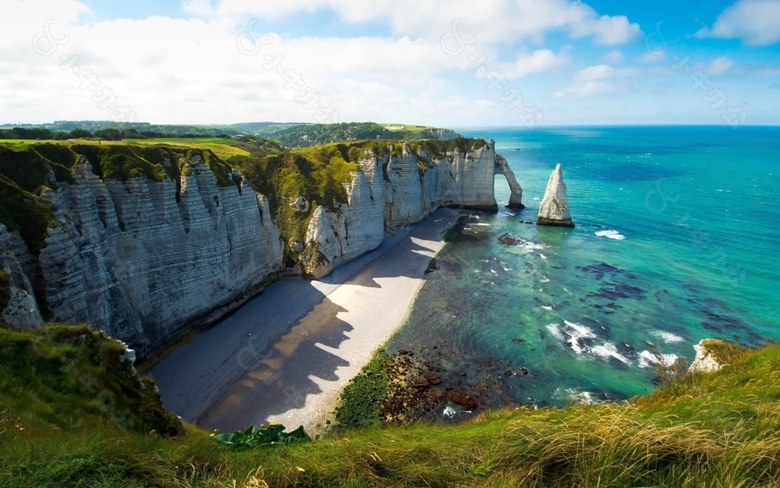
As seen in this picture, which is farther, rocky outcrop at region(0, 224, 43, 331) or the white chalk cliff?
the white chalk cliff

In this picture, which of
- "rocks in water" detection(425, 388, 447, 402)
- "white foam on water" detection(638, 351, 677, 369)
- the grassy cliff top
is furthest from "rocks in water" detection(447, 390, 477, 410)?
the grassy cliff top

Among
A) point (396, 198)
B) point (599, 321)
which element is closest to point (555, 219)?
point (396, 198)

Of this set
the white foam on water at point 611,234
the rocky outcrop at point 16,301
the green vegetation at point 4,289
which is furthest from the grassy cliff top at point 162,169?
the white foam on water at point 611,234

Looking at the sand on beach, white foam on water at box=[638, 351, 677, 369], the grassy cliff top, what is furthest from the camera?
white foam on water at box=[638, 351, 677, 369]

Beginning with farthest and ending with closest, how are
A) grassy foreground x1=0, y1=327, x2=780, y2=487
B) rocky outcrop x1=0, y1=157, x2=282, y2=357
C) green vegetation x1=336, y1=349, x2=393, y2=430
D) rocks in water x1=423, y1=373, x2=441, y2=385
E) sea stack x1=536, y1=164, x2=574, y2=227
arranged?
sea stack x1=536, y1=164, x2=574, y2=227, rocks in water x1=423, y1=373, x2=441, y2=385, green vegetation x1=336, y1=349, x2=393, y2=430, rocky outcrop x1=0, y1=157, x2=282, y2=357, grassy foreground x1=0, y1=327, x2=780, y2=487

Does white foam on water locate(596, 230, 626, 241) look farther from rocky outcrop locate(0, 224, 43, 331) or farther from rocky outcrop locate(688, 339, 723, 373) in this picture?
rocky outcrop locate(0, 224, 43, 331)

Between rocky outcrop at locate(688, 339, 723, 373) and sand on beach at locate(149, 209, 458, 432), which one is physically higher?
rocky outcrop at locate(688, 339, 723, 373)

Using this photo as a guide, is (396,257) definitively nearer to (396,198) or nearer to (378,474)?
(396,198)
